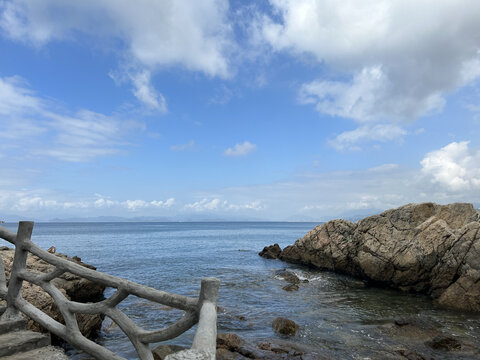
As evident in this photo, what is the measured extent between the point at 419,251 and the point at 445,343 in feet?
34.1

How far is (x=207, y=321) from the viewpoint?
309 centimetres

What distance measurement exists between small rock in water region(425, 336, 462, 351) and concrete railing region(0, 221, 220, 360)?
1117 centimetres

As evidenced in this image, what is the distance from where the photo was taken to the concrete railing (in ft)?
10.0

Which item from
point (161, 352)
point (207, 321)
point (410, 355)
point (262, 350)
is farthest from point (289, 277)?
point (207, 321)

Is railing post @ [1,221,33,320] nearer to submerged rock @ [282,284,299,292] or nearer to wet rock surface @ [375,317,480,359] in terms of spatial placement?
wet rock surface @ [375,317,480,359]

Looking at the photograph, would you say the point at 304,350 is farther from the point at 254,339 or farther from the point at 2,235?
the point at 2,235

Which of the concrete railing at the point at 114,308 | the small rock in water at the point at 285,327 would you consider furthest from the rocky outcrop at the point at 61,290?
the small rock in water at the point at 285,327

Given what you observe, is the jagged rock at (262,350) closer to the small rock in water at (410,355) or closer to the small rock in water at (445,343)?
the small rock in water at (410,355)

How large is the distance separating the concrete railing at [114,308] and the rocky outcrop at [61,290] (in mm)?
2690

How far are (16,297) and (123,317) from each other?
2.79m

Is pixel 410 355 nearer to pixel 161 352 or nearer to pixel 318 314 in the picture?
pixel 318 314

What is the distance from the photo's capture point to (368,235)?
24000 millimetres

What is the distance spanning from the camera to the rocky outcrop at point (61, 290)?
818 centimetres

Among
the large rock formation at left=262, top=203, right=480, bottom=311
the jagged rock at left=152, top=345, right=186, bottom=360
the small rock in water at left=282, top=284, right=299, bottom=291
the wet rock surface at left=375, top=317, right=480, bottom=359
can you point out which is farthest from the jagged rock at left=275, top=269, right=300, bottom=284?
the jagged rock at left=152, top=345, right=186, bottom=360
